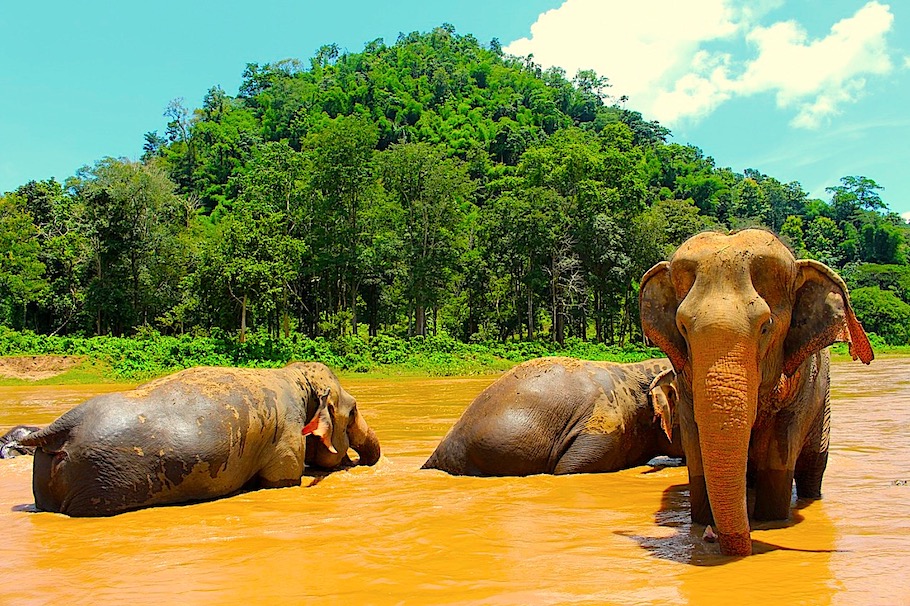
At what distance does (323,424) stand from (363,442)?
2.75 ft

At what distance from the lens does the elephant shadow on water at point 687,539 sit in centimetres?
475

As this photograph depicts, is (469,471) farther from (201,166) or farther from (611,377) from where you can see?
(201,166)

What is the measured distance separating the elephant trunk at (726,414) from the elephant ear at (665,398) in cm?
254

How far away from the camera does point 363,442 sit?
31.6ft

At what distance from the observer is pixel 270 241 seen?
129ft

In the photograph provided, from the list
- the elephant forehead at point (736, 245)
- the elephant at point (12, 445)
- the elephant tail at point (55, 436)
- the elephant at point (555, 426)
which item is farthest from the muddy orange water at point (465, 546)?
the elephant forehead at point (736, 245)

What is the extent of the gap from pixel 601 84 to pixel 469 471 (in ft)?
464

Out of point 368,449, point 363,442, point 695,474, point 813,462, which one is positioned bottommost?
point 368,449

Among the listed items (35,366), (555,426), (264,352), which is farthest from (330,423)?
(264,352)

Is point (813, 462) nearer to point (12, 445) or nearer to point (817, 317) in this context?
point (817, 317)

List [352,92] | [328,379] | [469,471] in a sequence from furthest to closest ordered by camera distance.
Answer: [352,92], [328,379], [469,471]

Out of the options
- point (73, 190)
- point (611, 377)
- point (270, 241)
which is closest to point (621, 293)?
point (270, 241)

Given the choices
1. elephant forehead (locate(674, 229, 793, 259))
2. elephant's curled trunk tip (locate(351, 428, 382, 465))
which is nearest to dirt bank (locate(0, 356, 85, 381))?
elephant's curled trunk tip (locate(351, 428, 382, 465))

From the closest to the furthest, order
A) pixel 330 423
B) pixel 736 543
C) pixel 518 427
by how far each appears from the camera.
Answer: pixel 736 543 → pixel 518 427 → pixel 330 423
